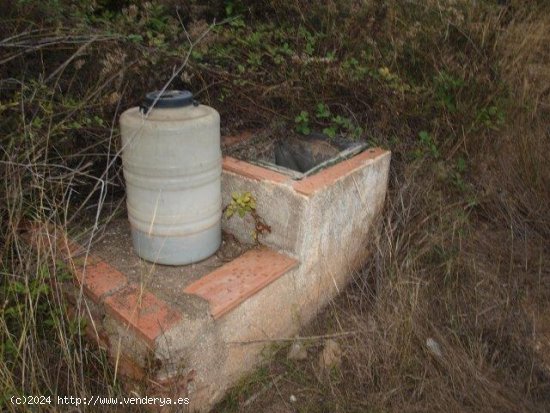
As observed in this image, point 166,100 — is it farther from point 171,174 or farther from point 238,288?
point 238,288

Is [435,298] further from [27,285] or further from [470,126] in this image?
[27,285]

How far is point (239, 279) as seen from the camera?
2.47 m

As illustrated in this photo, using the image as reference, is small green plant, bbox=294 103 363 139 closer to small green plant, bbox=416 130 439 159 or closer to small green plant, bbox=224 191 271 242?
small green plant, bbox=416 130 439 159

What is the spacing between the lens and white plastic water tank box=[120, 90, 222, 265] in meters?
2.23

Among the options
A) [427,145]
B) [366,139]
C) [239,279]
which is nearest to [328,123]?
[366,139]

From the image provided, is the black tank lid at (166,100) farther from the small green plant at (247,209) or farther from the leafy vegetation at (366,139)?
the small green plant at (247,209)

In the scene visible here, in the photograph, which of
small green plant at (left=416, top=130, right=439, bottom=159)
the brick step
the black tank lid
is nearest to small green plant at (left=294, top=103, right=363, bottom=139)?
small green plant at (left=416, top=130, right=439, bottom=159)

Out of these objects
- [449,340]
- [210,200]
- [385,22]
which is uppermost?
[385,22]

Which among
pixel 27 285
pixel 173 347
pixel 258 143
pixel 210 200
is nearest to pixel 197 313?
pixel 173 347

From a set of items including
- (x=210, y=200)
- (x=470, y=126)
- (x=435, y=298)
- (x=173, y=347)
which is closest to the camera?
(x=173, y=347)

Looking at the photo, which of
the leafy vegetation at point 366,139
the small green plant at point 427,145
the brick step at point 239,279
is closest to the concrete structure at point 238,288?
the brick step at point 239,279

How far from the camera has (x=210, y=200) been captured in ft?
8.09

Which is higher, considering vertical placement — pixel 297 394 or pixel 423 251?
pixel 423 251

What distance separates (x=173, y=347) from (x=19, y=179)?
39.2 inches
